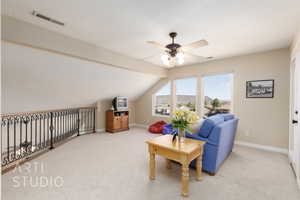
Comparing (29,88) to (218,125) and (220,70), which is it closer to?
(218,125)

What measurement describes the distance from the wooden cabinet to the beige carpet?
6.40 ft

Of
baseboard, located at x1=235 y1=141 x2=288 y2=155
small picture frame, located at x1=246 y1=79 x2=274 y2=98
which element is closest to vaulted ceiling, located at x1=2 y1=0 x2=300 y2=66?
small picture frame, located at x1=246 y1=79 x2=274 y2=98

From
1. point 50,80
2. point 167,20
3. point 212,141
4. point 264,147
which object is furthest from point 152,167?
point 264,147

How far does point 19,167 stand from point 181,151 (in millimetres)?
2988

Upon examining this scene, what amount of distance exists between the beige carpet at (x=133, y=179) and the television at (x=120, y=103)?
227 cm

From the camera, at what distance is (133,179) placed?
2.31m

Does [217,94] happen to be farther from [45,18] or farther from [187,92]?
[45,18]

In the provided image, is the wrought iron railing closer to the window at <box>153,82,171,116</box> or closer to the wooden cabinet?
the wooden cabinet

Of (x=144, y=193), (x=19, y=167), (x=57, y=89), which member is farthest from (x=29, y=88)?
(x=144, y=193)

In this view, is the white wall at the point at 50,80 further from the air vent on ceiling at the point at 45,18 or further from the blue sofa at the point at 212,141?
the blue sofa at the point at 212,141

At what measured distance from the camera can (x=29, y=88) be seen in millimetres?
3426

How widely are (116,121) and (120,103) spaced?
2.31 feet

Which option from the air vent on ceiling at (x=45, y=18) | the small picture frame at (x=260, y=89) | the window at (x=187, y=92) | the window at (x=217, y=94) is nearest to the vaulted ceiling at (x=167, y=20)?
the air vent on ceiling at (x=45, y=18)

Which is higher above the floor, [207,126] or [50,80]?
[50,80]
